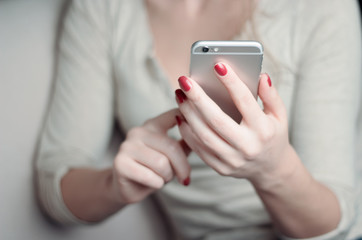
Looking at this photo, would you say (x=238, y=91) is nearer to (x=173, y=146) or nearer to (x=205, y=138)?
(x=205, y=138)

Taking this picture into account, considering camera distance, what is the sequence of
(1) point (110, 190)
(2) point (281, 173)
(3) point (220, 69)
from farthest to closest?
(1) point (110, 190), (2) point (281, 173), (3) point (220, 69)

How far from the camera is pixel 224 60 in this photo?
0.48 m

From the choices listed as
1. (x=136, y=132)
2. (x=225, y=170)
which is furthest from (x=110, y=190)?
(x=225, y=170)

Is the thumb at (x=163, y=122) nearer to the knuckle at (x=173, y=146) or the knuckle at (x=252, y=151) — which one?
the knuckle at (x=173, y=146)

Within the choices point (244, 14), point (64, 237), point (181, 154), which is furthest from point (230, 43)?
point (64, 237)

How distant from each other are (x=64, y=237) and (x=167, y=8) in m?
0.48

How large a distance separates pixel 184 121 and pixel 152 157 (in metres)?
0.07

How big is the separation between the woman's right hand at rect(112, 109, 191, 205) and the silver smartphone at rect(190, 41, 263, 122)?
0.10m

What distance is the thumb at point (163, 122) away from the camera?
602 millimetres

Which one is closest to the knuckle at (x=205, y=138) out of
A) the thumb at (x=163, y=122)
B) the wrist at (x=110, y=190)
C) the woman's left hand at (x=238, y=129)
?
the woman's left hand at (x=238, y=129)

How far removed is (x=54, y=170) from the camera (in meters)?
0.81

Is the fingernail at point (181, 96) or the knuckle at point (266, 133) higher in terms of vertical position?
the fingernail at point (181, 96)

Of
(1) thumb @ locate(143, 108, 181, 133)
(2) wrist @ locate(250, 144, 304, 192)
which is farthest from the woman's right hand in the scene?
(2) wrist @ locate(250, 144, 304, 192)

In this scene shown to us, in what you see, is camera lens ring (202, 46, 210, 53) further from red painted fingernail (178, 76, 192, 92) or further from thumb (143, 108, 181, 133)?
thumb (143, 108, 181, 133)
